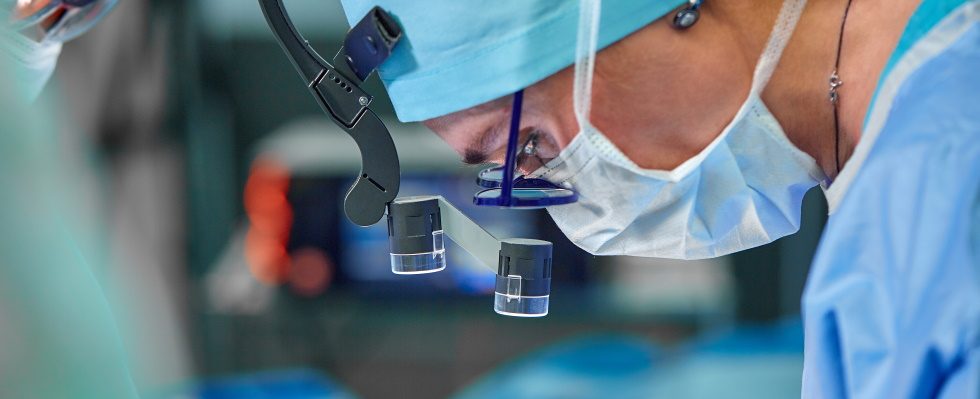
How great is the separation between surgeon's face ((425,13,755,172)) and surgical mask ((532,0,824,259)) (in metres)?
0.02

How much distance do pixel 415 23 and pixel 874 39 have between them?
508 millimetres

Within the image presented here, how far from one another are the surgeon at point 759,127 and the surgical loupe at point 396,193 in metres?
0.04

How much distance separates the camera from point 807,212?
11.3ft

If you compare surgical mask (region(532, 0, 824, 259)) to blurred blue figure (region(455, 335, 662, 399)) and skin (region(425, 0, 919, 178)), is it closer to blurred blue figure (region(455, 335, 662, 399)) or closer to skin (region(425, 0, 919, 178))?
skin (region(425, 0, 919, 178))

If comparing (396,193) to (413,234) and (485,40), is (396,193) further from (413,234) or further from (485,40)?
(485,40)

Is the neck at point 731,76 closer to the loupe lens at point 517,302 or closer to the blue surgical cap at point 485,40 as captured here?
the blue surgical cap at point 485,40

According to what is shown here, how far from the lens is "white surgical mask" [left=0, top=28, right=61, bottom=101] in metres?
1.14

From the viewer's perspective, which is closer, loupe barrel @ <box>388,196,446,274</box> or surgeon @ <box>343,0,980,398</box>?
surgeon @ <box>343,0,980,398</box>

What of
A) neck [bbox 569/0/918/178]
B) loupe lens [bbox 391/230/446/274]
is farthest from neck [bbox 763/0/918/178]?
loupe lens [bbox 391/230/446/274]

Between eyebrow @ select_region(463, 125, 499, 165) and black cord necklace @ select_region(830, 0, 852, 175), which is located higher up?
black cord necklace @ select_region(830, 0, 852, 175)

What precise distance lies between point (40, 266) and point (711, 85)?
760 mm

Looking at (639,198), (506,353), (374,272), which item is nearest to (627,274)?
(506,353)

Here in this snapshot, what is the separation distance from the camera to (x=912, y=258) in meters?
0.84

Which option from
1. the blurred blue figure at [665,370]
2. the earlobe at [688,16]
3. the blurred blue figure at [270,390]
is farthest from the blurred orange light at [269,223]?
the earlobe at [688,16]
